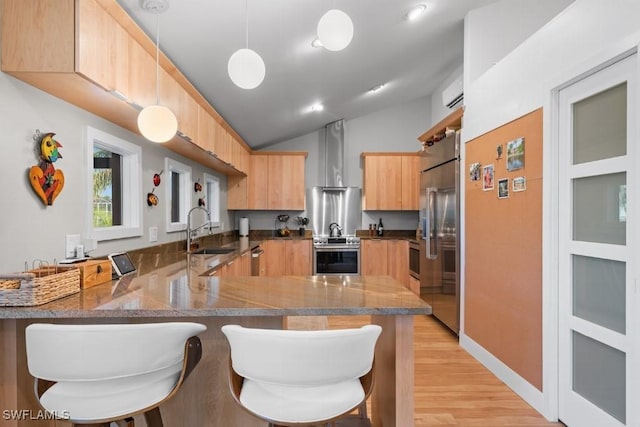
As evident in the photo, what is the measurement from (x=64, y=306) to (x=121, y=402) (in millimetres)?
453

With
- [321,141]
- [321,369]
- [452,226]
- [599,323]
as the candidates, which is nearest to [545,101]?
[599,323]

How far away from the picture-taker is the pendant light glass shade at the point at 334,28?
159 centimetres

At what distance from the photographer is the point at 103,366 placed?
1.12 metres

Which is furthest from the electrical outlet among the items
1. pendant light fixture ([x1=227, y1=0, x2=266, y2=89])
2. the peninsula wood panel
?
the peninsula wood panel

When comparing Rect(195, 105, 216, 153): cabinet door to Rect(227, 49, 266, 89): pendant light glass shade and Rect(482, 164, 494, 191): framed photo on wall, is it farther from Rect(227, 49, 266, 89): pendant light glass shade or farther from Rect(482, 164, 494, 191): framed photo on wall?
Rect(482, 164, 494, 191): framed photo on wall

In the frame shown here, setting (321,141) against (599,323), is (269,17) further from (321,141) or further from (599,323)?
(321,141)

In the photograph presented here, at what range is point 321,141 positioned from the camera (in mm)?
6090

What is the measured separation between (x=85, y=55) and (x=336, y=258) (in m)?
4.34

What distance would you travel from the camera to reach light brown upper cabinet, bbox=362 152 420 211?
18.7 feet

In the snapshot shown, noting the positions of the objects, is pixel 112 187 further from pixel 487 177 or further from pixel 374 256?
pixel 374 256

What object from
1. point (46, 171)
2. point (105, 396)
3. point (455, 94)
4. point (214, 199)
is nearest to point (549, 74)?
point (455, 94)

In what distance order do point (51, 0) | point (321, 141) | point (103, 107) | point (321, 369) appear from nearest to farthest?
point (321, 369)
point (51, 0)
point (103, 107)
point (321, 141)

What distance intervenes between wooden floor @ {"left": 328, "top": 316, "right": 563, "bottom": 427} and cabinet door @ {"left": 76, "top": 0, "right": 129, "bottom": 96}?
8.20 feet

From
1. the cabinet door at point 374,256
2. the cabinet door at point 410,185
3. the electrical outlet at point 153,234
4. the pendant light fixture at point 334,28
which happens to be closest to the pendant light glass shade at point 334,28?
the pendant light fixture at point 334,28
